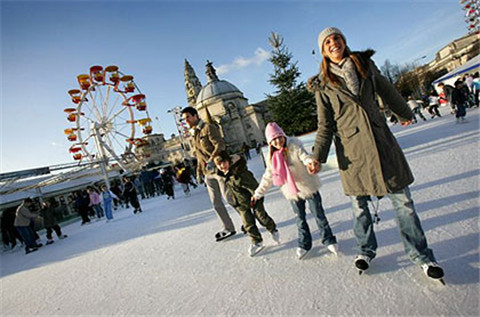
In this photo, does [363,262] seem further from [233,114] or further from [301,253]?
[233,114]

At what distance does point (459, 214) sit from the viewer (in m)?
2.23

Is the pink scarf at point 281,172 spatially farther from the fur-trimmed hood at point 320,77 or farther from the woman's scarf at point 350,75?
the woman's scarf at point 350,75

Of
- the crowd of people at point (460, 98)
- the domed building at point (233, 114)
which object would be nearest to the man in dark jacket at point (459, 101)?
the crowd of people at point (460, 98)

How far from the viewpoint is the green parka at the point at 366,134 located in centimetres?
154

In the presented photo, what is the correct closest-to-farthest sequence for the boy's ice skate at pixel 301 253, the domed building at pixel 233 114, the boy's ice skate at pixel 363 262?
1. the boy's ice skate at pixel 363 262
2. the boy's ice skate at pixel 301 253
3. the domed building at pixel 233 114

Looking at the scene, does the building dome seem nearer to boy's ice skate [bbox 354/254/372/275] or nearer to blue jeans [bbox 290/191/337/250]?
blue jeans [bbox 290/191/337/250]

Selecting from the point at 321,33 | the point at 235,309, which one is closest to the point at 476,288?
the point at 235,309

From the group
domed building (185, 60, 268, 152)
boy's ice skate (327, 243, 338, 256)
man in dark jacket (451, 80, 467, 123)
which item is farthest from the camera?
domed building (185, 60, 268, 152)

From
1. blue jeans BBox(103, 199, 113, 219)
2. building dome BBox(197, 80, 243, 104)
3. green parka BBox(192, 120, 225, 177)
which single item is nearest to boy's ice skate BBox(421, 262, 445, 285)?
green parka BBox(192, 120, 225, 177)

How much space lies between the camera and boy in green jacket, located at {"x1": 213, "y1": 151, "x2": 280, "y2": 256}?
269cm

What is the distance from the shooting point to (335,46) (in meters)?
1.60

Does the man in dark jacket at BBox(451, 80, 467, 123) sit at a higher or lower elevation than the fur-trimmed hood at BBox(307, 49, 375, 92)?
lower

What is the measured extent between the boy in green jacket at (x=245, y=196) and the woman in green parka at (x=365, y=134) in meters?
1.15

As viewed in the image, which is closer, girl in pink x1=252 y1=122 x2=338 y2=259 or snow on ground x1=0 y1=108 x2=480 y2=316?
snow on ground x1=0 y1=108 x2=480 y2=316
